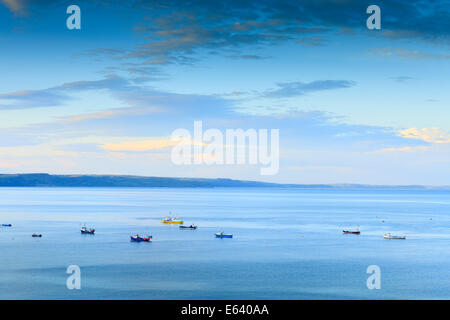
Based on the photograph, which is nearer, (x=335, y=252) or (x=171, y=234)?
(x=335, y=252)

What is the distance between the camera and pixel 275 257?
5875cm

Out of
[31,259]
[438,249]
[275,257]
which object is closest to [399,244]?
[438,249]

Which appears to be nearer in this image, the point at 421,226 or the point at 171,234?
the point at 171,234
